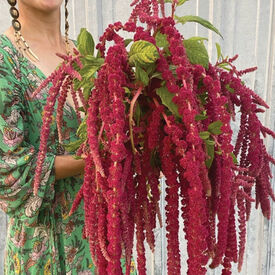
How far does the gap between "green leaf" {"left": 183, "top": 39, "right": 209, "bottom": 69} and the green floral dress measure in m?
0.38

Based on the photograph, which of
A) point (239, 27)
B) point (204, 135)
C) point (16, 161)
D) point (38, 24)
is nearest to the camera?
point (204, 135)

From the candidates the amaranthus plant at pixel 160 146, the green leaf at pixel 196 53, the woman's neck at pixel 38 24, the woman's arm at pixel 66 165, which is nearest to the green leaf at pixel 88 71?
the amaranthus plant at pixel 160 146

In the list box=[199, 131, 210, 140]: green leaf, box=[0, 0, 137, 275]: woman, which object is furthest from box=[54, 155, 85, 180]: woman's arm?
box=[199, 131, 210, 140]: green leaf

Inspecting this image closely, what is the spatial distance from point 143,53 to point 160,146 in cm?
11

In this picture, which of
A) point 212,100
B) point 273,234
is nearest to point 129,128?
point 212,100

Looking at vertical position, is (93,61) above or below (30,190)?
A: above

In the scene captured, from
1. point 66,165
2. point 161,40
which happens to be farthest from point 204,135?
point 66,165

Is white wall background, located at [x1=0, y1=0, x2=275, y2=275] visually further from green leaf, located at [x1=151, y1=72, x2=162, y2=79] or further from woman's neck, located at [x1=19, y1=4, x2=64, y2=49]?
green leaf, located at [x1=151, y1=72, x2=162, y2=79]

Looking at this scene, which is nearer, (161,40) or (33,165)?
A: (161,40)

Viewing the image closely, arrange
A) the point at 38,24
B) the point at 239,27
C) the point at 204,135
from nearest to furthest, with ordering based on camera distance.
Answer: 1. the point at 204,135
2. the point at 38,24
3. the point at 239,27

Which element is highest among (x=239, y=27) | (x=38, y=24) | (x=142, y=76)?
(x=239, y=27)

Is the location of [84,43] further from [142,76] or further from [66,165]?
[66,165]

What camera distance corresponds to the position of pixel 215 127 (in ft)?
1.07

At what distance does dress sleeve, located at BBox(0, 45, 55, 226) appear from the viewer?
617 mm
